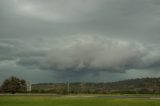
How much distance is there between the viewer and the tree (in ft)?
473

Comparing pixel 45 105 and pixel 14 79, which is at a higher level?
pixel 14 79

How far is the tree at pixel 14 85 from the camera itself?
144 meters

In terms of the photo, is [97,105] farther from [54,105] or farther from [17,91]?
[17,91]

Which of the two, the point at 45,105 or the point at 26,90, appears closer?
the point at 45,105

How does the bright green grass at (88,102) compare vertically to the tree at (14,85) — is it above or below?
below

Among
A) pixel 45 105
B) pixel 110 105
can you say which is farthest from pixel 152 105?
pixel 45 105

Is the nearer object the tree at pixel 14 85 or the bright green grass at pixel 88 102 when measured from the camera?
the bright green grass at pixel 88 102

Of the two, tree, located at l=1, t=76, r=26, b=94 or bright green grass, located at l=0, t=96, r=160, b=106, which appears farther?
tree, located at l=1, t=76, r=26, b=94

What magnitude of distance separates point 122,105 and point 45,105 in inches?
503

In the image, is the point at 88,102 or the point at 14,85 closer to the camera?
the point at 88,102

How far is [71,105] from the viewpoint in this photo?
61500mm

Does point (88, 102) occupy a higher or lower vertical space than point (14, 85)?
lower

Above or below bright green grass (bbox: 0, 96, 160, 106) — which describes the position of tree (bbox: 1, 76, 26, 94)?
above

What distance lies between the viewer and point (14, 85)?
475ft
